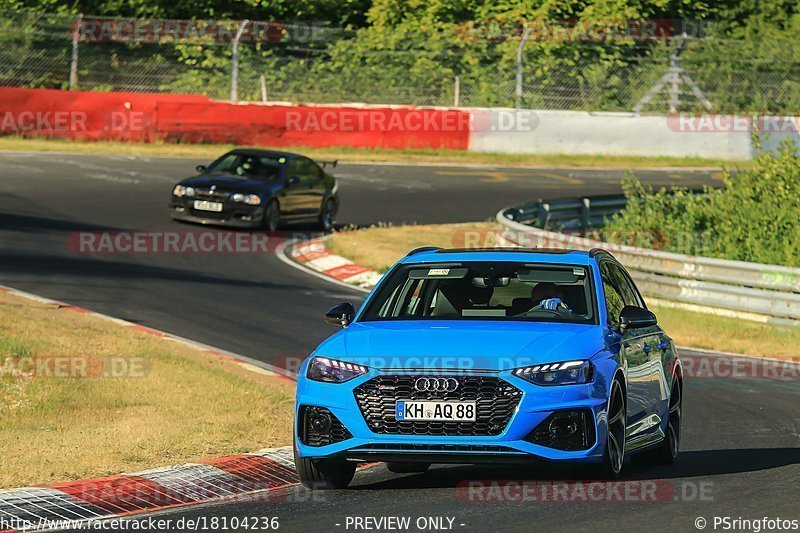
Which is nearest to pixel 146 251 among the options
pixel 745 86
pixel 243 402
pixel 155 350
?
pixel 155 350

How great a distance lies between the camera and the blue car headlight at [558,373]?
8438mm

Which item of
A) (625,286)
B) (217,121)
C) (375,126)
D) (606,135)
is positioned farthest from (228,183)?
(606,135)

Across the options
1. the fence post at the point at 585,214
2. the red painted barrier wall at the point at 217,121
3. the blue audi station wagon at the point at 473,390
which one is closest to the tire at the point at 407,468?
the blue audi station wagon at the point at 473,390

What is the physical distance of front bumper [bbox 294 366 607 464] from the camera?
839 cm

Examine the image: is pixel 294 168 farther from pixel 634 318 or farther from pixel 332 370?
pixel 332 370

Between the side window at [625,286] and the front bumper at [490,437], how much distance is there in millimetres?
1956

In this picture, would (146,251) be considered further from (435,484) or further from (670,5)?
(670,5)

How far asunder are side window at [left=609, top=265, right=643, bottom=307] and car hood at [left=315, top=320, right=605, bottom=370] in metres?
1.32

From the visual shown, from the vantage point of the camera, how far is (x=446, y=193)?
108 ft

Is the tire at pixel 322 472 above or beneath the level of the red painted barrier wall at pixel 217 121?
above

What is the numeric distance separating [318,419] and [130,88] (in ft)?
101

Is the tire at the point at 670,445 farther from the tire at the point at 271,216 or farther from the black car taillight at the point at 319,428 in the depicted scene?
the tire at the point at 271,216

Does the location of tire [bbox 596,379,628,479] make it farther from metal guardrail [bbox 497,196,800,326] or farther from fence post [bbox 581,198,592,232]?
fence post [bbox 581,198,592,232]

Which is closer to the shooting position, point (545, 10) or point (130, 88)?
point (130, 88)
